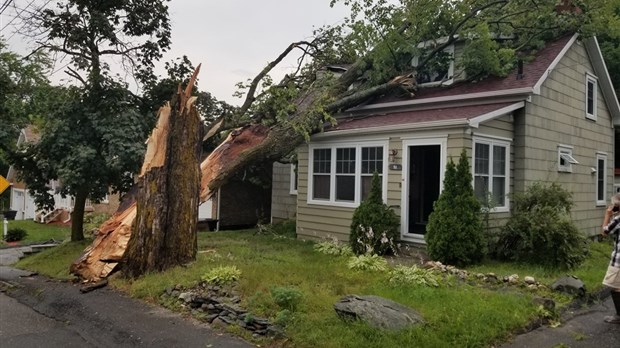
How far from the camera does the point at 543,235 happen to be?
8.92 meters

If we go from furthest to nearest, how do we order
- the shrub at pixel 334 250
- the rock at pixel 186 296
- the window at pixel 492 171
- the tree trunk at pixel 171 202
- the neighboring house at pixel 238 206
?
the neighboring house at pixel 238 206, the window at pixel 492 171, the shrub at pixel 334 250, the tree trunk at pixel 171 202, the rock at pixel 186 296

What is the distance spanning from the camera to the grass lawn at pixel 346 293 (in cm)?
516

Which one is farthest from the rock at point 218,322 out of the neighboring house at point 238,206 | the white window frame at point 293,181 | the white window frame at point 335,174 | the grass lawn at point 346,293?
the neighboring house at point 238,206

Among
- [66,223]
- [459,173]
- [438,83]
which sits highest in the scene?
[438,83]

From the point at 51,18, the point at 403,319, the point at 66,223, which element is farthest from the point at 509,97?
the point at 66,223

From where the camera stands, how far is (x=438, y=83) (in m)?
13.3

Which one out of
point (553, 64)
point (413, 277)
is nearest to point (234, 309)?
point (413, 277)

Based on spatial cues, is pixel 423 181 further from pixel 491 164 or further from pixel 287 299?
pixel 287 299

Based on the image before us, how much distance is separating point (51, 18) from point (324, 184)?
26.4 feet

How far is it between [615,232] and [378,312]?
3788 millimetres

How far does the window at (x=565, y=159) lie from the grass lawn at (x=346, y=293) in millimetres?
2931

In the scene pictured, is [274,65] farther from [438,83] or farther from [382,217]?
[382,217]

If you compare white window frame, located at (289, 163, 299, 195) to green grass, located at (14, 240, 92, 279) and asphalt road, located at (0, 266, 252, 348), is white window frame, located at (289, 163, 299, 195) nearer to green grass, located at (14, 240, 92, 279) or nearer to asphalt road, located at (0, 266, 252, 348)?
green grass, located at (14, 240, 92, 279)

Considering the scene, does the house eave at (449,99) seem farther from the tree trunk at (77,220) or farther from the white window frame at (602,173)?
the tree trunk at (77,220)
